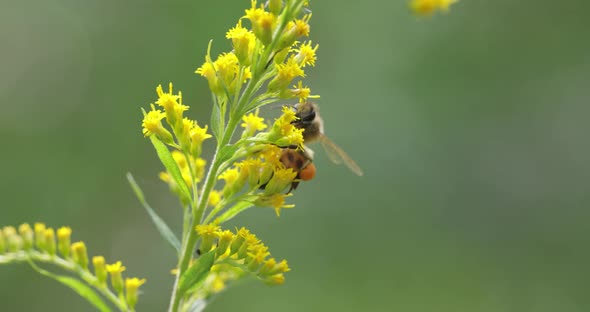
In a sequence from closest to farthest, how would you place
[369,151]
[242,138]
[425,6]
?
[425,6] < [242,138] < [369,151]

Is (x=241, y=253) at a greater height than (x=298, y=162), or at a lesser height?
lesser

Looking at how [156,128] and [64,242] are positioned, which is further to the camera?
[64,242]

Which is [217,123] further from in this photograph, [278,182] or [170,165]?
[278,182]

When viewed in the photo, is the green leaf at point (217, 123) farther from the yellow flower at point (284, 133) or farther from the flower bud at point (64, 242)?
the flower bud at point (64, 242)

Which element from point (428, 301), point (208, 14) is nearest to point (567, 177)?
point (428, 301)

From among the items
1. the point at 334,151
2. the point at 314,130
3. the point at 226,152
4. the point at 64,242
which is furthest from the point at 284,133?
the point at 64,242

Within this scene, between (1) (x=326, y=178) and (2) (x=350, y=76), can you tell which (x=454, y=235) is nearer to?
(1) (x=326, y=178)

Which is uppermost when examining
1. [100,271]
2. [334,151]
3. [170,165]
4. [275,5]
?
[334,151]
